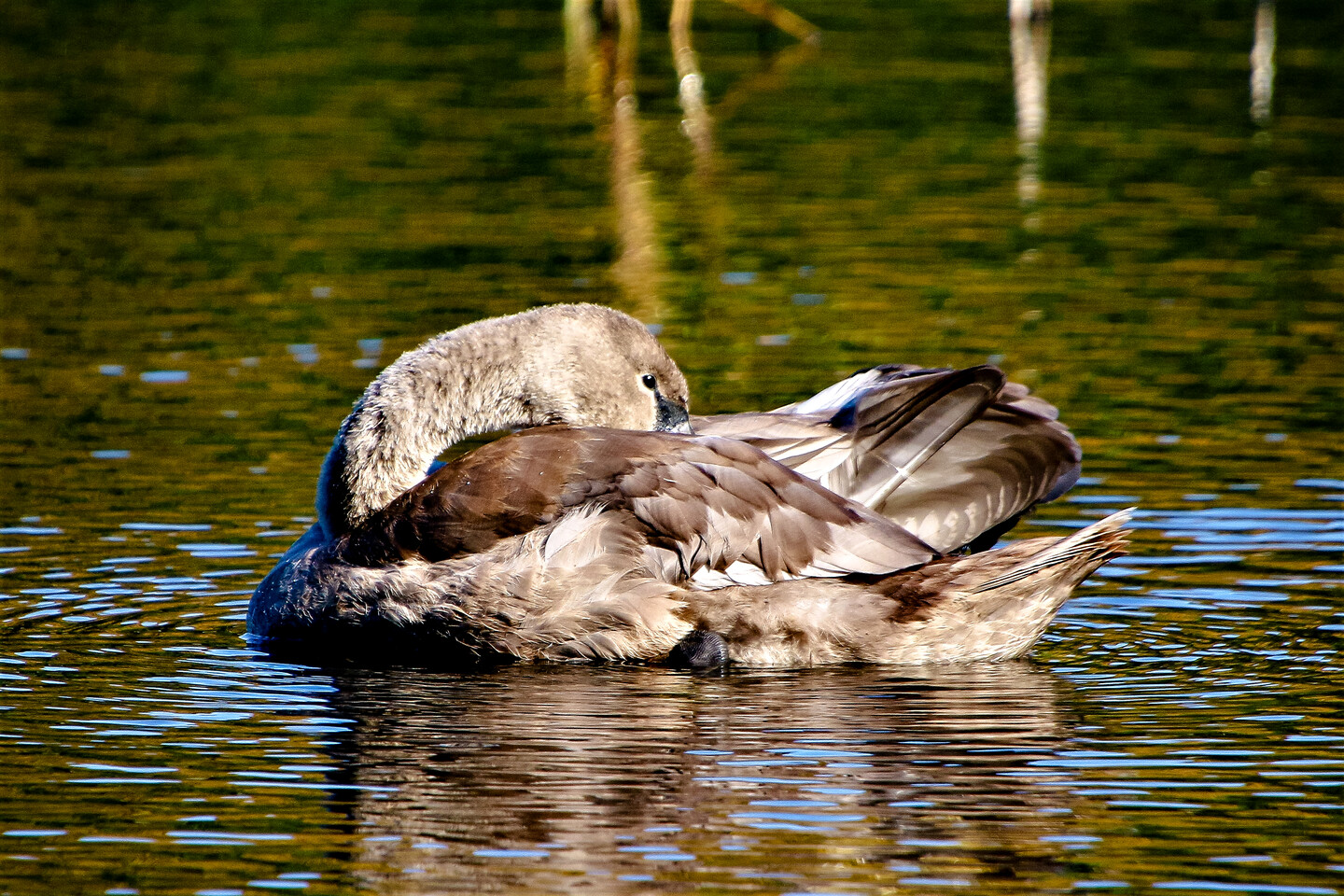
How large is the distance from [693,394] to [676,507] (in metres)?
4.56

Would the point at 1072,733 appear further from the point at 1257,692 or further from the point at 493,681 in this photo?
the point at 493,681

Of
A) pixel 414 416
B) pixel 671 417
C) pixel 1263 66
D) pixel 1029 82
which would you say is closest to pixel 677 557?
pixel 671 417

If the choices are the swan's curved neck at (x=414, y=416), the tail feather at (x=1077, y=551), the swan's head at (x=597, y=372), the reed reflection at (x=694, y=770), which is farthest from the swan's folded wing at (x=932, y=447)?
the swan's curved neck at (x=414, y=416)

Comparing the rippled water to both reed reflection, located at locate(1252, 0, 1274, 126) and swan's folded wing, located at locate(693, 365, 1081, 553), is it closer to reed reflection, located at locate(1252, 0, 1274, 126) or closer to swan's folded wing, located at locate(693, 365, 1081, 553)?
reed reflection, located at locate(1252, 0, 1274, 126)

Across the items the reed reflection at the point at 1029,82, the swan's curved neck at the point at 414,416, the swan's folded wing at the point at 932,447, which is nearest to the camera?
the swan's folded wing at the point at 932,447

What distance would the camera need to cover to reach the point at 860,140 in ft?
74.7

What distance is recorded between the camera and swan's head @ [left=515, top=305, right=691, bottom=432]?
30.1 feet

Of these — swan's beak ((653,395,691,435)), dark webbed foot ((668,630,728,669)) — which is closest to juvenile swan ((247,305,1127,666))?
dark webbed foot ((668,630,728,669))

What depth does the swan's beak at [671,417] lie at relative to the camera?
933 cm

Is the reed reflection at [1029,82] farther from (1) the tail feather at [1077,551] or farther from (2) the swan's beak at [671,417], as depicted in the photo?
(1) the tail feather at [1077,551]

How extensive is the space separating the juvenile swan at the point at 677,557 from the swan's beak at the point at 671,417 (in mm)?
513

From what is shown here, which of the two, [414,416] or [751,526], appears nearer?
[751,526]

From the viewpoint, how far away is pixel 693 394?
12.9 m

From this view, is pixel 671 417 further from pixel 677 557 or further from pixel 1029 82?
pixel 1029 82
